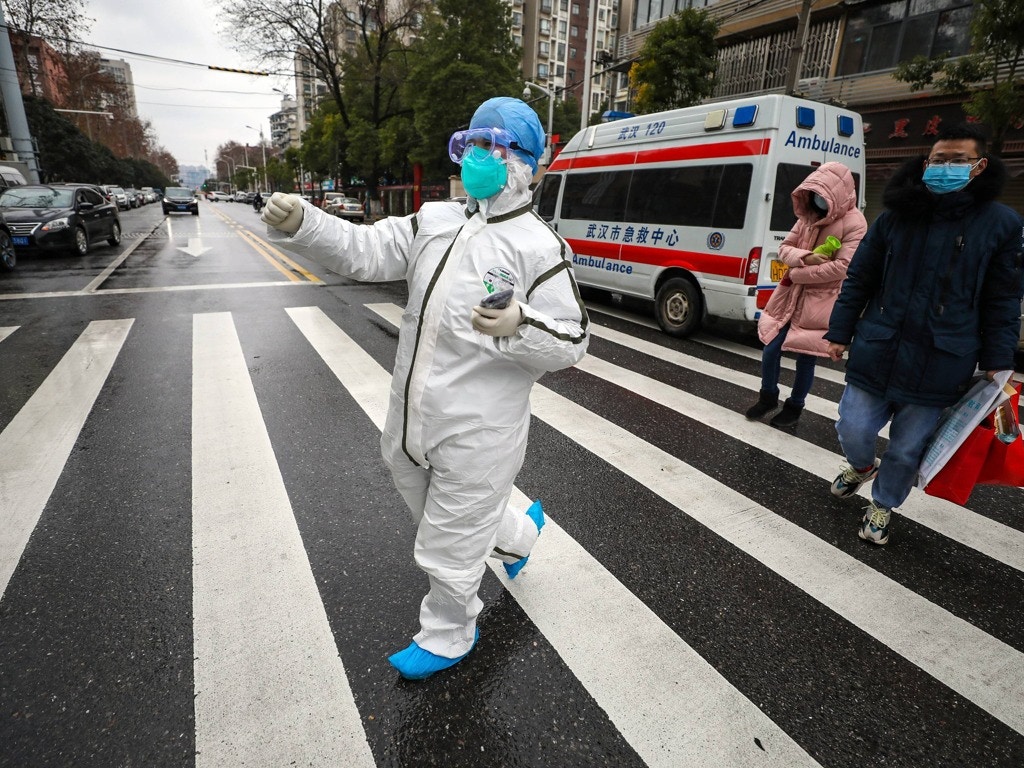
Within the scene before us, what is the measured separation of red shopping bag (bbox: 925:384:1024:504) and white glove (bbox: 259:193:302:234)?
306cm

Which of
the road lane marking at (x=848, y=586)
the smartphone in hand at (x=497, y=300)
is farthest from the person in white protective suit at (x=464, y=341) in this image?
the road lane marking at (x=848, y=586)

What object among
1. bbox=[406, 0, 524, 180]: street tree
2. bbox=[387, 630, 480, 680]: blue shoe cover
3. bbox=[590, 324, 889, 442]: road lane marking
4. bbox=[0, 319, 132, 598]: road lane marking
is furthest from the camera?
bbox=[406, 0, 524, 180]: street tree

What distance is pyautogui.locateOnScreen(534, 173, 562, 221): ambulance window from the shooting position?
9195 millimetres

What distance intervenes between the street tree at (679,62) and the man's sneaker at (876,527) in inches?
578

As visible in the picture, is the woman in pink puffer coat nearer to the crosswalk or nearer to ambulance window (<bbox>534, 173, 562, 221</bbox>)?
the crosswalk

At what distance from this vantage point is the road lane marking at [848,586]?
214 cm

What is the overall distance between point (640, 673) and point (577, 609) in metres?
0.39

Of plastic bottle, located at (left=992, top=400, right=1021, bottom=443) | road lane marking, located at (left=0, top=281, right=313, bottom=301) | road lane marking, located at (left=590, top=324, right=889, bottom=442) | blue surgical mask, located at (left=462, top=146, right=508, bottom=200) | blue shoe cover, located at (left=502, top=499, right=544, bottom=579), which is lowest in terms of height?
road lane marking, located at (left=590, top=324, right=889, bottom=442)

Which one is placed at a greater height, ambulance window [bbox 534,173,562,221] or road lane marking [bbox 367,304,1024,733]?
ambulance window [bbox 534,173,562,221]

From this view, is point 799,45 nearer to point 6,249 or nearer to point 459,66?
point 6,249

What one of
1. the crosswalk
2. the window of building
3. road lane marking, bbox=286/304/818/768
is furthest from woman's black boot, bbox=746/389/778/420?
the window of building

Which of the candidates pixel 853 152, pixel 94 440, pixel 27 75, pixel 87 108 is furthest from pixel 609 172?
pixel 87 108

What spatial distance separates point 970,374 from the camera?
2.69 m

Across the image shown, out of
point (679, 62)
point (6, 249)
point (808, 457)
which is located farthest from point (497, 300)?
point (679, 62)
